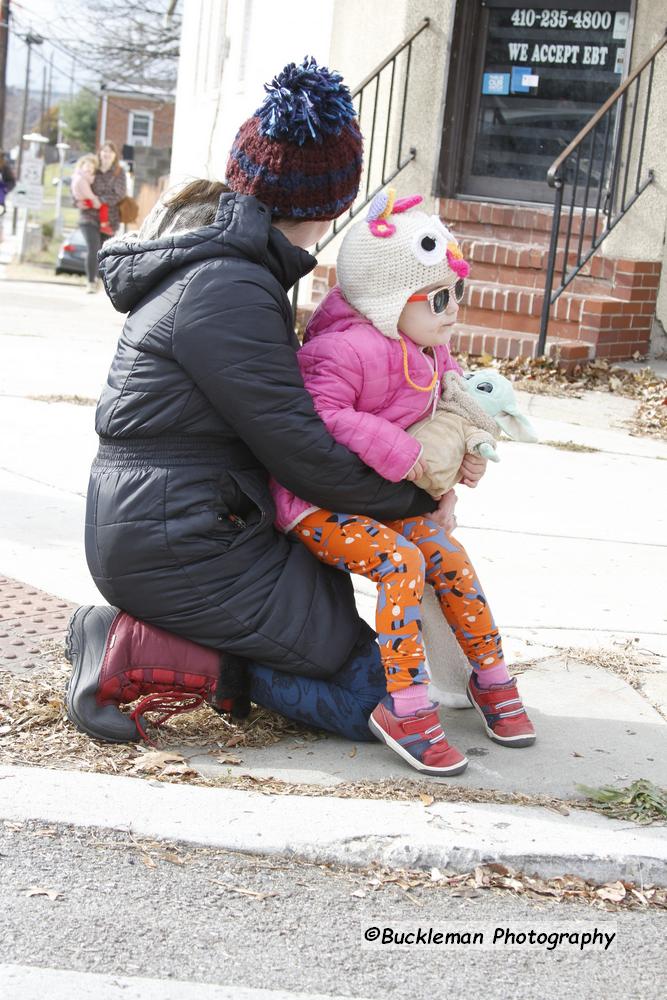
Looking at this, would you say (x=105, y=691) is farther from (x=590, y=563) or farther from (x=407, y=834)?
(x=590, y=563)

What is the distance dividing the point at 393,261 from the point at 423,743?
1201 mm

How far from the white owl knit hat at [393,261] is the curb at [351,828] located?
3.95 feet

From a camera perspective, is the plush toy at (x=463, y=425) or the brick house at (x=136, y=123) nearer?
the plush toy at (x=463, y=425)

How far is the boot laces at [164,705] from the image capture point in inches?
127

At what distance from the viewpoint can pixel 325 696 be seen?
329 cm

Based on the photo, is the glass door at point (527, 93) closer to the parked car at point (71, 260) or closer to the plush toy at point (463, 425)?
the plush toy at point (463, 425)

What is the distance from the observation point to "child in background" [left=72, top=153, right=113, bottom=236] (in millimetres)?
15125

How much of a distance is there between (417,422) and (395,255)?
0.43 metres

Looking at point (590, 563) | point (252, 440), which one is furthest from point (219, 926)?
point (590, 563)

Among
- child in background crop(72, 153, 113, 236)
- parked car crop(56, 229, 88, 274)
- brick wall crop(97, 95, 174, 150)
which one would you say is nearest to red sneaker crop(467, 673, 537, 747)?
child in background crop(72, 153, 113, 236)

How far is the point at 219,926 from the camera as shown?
2.48m

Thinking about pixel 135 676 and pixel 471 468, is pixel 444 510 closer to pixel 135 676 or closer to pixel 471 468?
pixel 471 468

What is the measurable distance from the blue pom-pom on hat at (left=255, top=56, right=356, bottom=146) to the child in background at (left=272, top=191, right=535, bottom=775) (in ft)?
0.83

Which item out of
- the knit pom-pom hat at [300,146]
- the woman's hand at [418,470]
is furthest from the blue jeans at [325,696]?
the knit pom-pom hat at [300,146]
